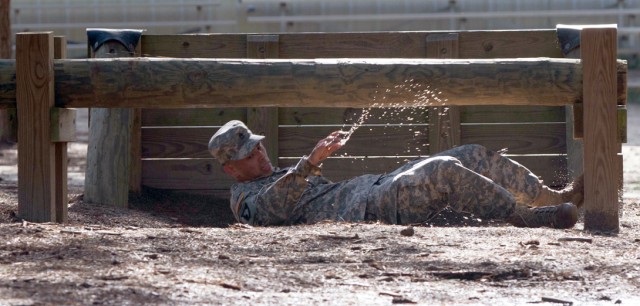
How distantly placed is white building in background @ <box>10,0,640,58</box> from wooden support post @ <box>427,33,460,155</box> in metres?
12.8

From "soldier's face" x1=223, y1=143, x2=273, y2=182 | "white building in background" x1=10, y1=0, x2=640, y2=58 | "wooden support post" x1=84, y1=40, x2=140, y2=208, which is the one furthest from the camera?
"white building in background" x1=10, y1=0, x2=640, y2=58

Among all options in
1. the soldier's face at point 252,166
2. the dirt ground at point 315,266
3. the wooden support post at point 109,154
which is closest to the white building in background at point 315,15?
the wooden support post at point 109,154

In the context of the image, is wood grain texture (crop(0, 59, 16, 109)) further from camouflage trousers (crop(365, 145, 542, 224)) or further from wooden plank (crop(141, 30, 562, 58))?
wooden plank (crop(141, 30, 562, 58))

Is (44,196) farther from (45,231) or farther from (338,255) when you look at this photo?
(338,255)

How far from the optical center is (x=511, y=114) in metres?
9.12

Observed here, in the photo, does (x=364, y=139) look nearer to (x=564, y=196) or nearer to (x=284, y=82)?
(x=564, y=196)

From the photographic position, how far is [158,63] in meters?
6.39

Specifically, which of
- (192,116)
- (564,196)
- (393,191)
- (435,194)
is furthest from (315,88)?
(192,116)

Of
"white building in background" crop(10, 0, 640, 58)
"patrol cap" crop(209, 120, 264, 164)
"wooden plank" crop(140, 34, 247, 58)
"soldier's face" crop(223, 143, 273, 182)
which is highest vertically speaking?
"white building in background" crop(10, 0, 640, 58)

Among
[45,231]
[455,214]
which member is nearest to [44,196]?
[45,231]

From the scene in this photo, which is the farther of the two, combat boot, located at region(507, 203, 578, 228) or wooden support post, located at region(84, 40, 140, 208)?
wooden support post, located at region(84, 40, 140, 208)

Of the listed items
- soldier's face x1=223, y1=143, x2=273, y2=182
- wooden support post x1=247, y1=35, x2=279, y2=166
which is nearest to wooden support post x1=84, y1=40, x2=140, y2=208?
wooden support post x1=247, y1=35, x2=279, y2=166

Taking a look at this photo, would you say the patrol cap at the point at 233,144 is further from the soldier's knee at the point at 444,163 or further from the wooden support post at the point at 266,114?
the wooden support post at the point at 266,114

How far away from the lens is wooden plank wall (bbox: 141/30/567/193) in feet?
29.7
